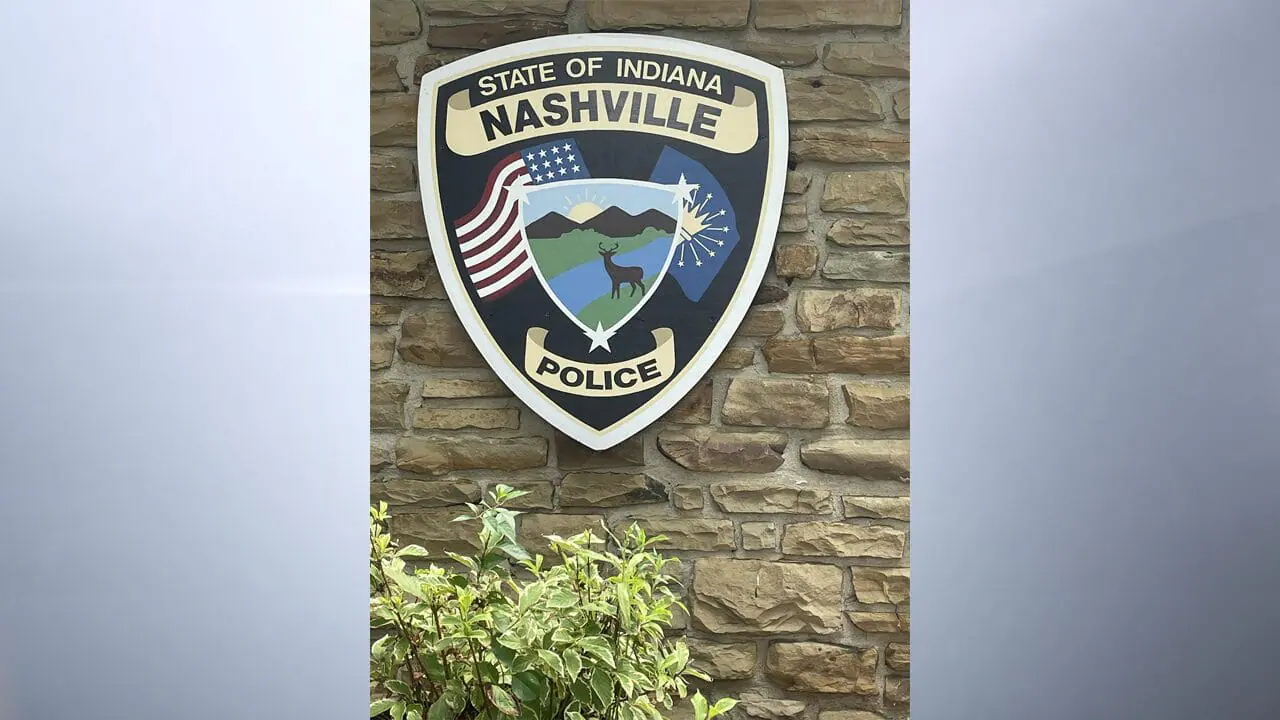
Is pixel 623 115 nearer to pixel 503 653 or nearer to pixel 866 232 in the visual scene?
pixel 866 232

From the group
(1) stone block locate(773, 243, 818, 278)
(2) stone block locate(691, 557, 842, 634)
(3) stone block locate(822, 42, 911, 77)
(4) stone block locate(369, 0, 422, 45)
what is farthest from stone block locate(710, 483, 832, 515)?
(4) stone block locate(369, 0, 422, 45)

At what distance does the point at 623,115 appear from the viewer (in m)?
1.78

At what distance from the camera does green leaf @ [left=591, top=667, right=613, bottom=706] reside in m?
1.32

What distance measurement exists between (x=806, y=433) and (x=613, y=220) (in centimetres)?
58

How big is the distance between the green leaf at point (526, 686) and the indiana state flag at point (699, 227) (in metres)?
0.79

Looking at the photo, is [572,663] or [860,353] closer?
[572,663]

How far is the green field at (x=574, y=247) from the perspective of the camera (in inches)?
69.9

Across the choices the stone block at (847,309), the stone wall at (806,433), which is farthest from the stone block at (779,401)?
the stone block at (847,309)

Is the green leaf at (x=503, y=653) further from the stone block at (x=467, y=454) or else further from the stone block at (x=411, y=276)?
the stone block at (x=411, y=276)
